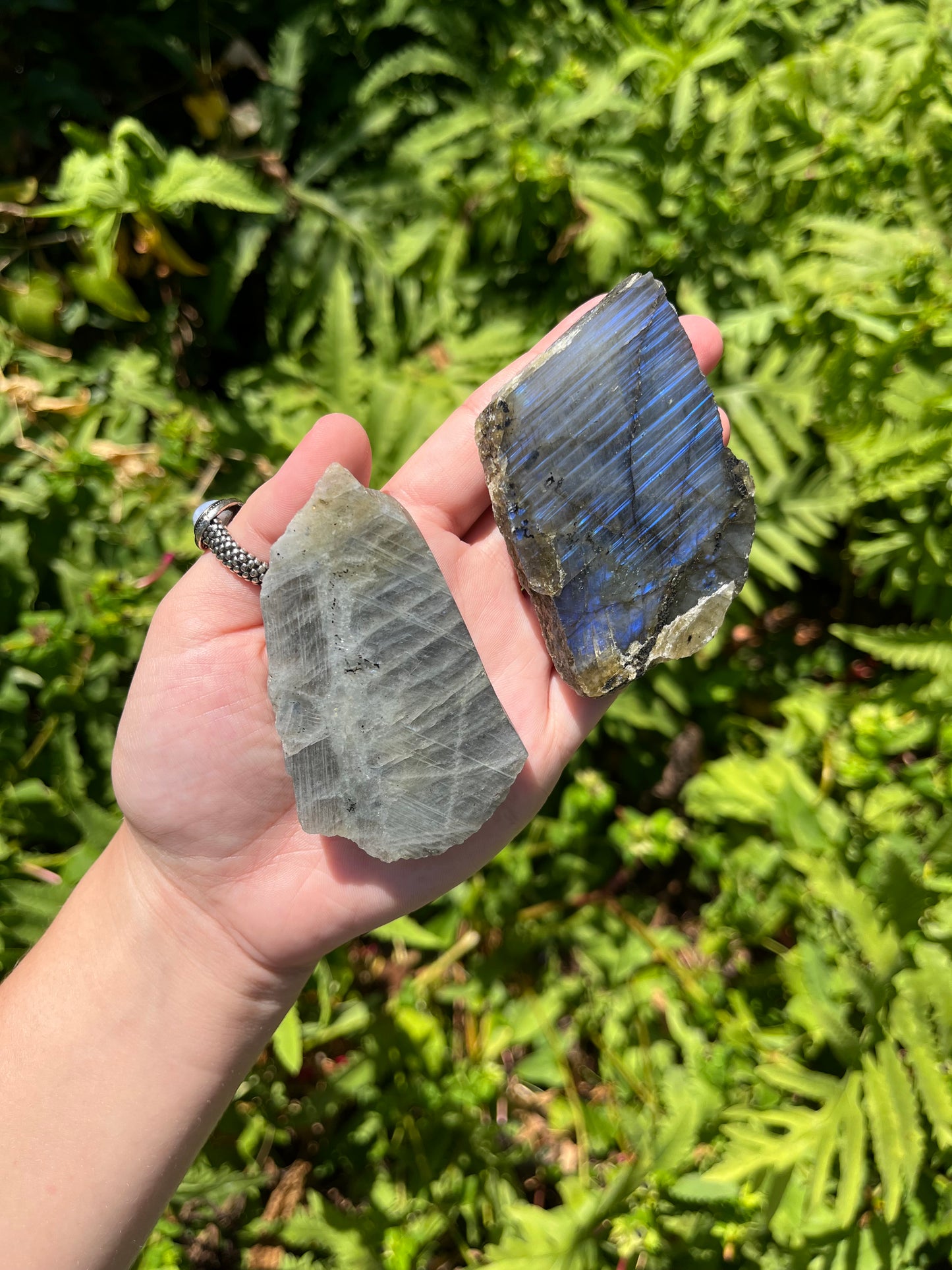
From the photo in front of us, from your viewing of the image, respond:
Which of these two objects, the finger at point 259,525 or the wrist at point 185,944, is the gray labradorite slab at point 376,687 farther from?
the wrist at point 185,944

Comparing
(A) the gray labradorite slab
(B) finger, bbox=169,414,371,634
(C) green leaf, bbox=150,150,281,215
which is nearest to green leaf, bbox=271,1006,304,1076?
(A) the gray labradorite slab

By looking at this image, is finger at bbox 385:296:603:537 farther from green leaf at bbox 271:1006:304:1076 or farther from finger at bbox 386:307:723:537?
green leaf at bbox 271:1006:304:1076

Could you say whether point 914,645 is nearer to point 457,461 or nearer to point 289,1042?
point 457,461

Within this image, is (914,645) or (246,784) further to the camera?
(914,645)

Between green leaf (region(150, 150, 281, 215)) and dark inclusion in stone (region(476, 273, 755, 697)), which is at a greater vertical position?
green leaf (region(150, 150, 281, 215))

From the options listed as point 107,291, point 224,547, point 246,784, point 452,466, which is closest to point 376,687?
point 246,784

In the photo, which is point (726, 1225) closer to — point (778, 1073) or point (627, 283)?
point (778, 1073)
